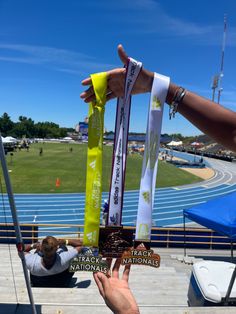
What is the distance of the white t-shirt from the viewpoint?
446 cm

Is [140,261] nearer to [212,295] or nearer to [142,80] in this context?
[142,80]

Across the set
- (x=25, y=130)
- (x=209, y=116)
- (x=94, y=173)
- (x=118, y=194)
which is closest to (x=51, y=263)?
(x=118, y=194)

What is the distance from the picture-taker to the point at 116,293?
210 cm

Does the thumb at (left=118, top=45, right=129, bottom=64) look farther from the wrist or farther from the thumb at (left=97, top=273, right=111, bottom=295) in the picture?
the thumb at (left=97, top=273, right=111, bottom=295)

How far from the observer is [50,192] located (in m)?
24.0

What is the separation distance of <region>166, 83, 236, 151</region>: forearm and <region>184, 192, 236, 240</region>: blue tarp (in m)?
6.80

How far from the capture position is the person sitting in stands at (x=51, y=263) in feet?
14.3

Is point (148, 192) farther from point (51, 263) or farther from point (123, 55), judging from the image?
point (51, 263)

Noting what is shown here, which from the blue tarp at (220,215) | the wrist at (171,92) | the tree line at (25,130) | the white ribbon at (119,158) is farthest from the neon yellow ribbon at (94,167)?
the tree line at (25,130)

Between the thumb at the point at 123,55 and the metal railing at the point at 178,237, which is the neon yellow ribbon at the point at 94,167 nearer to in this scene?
the thumb at the point at 123,55

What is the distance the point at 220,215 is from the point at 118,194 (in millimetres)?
6821

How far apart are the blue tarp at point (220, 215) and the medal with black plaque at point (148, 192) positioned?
20.8 ft

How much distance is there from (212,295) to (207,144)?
12243cm

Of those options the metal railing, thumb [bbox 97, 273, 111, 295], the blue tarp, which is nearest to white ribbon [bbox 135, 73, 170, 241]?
thumb [bbox 97, 273, 111, 295]
